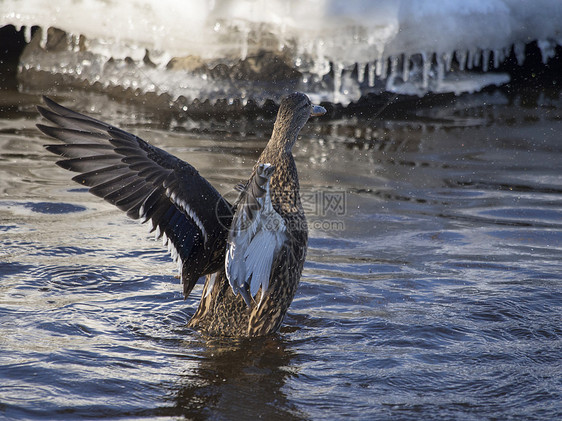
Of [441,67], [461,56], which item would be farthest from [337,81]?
[461,56]

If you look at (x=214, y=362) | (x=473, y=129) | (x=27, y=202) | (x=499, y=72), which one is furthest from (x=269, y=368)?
(x=499, y=72)

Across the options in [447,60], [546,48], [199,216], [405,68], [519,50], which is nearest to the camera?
[199,216]

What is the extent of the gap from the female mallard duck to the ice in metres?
4.89

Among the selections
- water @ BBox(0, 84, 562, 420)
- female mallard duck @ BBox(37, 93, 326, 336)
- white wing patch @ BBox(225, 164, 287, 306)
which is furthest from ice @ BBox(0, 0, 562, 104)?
white wing patch @ BBox(225, 164, 287, 306)

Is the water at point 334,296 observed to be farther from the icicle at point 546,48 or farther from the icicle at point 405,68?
the icicle at point 546,48

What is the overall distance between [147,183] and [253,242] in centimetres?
A: 69

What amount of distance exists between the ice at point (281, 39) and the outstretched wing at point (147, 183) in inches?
201

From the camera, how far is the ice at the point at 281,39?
8.95 m

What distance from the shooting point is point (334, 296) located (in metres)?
4.87

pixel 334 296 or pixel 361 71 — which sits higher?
pixel 361 71

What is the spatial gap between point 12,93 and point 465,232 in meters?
6.29

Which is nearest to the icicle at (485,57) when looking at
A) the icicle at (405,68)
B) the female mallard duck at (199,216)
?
the icicle at (405,68)

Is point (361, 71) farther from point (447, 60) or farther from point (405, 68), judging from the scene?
point (447, 60)

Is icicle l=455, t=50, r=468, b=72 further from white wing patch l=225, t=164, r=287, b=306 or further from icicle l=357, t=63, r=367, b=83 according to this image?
white wing patch l=225, t=164, r=287, b=306
